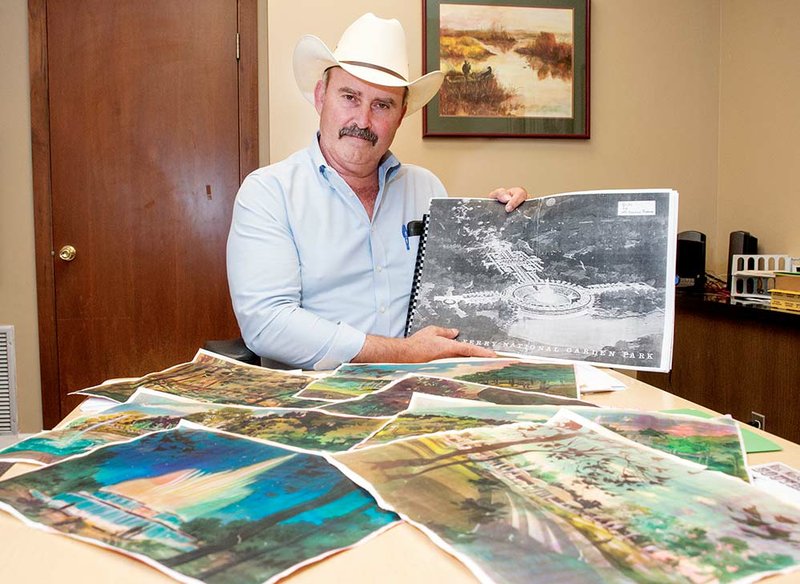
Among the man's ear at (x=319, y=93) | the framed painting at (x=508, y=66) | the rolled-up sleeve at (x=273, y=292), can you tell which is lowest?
the rolled-up sleeve at (x=273, y=292)

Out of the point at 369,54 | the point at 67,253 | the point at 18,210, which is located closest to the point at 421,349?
the point at 369,54

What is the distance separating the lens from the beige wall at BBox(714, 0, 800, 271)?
8.13 ft

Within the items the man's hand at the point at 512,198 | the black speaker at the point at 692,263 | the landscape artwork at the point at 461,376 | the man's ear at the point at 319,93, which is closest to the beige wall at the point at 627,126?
the black speaker at the point at 692,263

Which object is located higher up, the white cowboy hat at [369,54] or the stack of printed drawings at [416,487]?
the white cowboy hat at [369,54]

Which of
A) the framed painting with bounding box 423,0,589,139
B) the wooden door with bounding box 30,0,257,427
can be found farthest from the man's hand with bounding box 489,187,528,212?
the wooden door with bounding box 30,0,257,427

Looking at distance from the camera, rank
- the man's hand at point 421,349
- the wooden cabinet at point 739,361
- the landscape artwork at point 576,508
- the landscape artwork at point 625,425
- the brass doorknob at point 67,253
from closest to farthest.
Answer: the landscape artwork at point 576,508 < the landscape artwork at point 625,425 < the man's hand at point 421,349 < the wooden cabinet at point 739,361 < the brass doorknob at point 67,253

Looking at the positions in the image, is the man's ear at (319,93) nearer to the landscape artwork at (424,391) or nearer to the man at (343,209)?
the man at (343,209)

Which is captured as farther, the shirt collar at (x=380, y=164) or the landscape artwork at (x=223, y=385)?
the shirt collar at (x=380, y=164)

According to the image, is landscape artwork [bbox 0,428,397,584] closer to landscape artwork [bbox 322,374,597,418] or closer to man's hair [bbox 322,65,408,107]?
landscape artwork [bbox 322,374,597,418]

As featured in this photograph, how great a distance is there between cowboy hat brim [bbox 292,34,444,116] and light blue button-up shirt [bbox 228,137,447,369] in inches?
8.6

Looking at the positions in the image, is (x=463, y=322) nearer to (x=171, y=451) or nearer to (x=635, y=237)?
(x=635, y=237)

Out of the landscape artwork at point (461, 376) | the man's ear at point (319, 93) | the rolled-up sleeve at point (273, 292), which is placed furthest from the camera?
the man's ear at point (319, 93)

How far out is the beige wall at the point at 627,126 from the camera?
261 cm

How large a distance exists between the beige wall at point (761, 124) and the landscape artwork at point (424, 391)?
6.82ft
